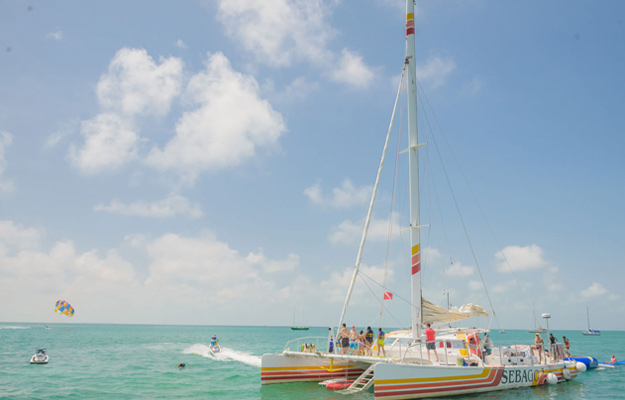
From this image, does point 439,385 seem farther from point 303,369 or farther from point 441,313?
point 303,369

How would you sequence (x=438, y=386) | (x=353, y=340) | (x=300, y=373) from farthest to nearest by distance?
(x=353, y=340), (x=300, y=373), (x=438, y=386)

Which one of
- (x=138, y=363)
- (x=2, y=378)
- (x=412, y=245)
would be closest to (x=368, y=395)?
(x=412, y=245)

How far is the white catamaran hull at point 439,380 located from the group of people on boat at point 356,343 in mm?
3257

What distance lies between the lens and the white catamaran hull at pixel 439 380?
14.9m

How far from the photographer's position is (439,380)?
15820 millimetres

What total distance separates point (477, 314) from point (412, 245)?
559 cm

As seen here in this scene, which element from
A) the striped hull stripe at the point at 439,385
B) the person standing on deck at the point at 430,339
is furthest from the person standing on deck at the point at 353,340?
the striped hull stripe at the point at 439,385

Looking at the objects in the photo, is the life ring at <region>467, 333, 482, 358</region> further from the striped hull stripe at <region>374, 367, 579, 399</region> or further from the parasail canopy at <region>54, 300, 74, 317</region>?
the parasail canopy at <region>54, 300, 74, 317</region>

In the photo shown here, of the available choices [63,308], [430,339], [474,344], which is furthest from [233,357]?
[430,339]

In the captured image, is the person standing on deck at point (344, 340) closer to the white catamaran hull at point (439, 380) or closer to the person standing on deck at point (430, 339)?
the person standing on deck at point (430, 339)

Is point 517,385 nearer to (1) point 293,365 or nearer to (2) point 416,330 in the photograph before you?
(2) point 416,330

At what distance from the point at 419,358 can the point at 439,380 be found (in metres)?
1.63

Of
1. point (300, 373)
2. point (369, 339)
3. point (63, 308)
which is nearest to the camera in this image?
point (300, 373)

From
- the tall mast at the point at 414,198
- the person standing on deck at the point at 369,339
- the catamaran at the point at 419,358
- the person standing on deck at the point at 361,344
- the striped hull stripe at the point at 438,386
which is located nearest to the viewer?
the striped hull stripe at the point at 438,386
